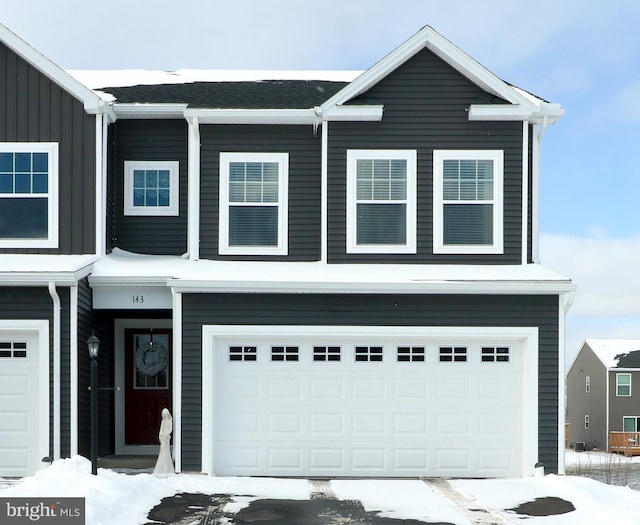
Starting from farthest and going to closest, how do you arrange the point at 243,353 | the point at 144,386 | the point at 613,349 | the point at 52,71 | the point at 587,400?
the point at 587,400, the point at 613,349, the point at 144,386, the point at 52,71, the point at 243,353

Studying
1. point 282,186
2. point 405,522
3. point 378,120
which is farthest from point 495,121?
point 405,522

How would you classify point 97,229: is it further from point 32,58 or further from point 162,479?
point 162,479

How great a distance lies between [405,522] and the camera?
10.3 meters

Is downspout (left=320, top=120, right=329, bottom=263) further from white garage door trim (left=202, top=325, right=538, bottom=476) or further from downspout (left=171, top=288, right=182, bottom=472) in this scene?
downspout (left=171, top=288, right=182, bottom=472)

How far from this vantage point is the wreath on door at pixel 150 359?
16.5m

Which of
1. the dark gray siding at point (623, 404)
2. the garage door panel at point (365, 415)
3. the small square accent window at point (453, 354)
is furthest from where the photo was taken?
the dark gray siding at point (623, 404)

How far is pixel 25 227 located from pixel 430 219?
6.51 m

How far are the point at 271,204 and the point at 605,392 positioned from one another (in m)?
28.7

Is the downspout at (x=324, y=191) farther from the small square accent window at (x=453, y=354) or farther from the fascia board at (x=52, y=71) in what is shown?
the fascia board at (x=52, y=71)

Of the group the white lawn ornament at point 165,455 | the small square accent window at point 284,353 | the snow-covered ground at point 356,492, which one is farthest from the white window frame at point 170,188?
the snow-covered ground at point 356,492

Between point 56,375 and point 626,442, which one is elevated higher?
point 56,375

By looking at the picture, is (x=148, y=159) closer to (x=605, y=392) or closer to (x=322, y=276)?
(x=322, y=276)

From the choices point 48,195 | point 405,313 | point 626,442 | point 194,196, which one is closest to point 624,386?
point 626,442

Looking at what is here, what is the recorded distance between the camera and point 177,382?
14102mm
